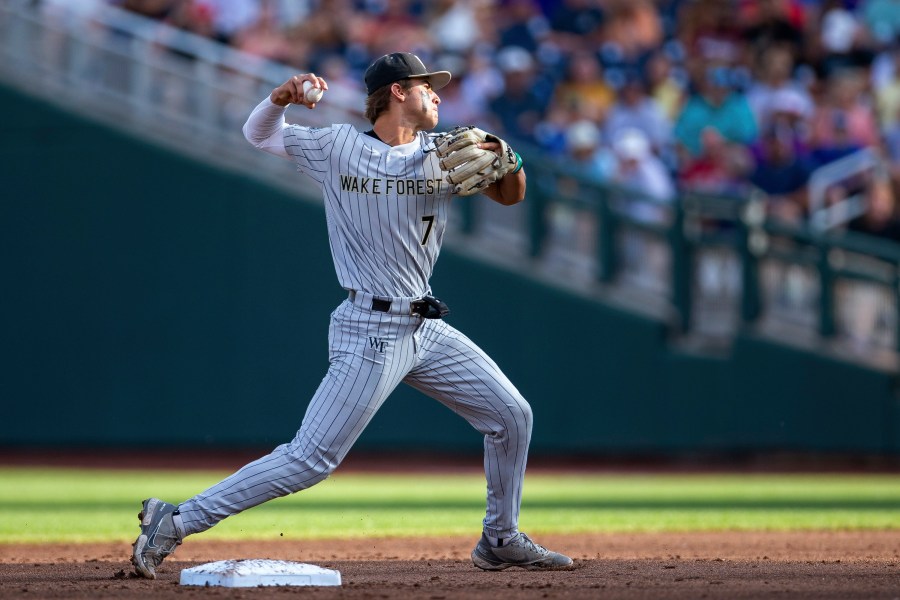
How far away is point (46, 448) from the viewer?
1468 cm

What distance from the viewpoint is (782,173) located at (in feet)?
43.1

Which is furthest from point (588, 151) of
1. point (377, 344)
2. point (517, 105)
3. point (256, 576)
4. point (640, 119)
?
point (256, 576)

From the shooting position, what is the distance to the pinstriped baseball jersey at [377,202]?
197 inches

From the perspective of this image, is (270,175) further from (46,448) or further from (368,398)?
(368,398)

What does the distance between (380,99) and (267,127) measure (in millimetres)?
433

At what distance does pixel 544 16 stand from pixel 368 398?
1087 cm

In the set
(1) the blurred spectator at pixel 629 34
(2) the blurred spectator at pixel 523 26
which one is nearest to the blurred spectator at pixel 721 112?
(1) the blurred spectator at pixel 629 34

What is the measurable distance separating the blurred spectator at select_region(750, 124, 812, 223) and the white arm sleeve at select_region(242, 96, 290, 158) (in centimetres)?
858

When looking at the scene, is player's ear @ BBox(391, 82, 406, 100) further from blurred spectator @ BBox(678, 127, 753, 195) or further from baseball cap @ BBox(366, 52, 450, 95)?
blurred spectator @ BBox(678, 127, 753, 195)

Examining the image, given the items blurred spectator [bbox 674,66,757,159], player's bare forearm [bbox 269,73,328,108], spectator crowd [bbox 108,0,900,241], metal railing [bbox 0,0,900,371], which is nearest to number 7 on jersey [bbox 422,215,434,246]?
player's bare forearm [bbox 269,73,328,108]

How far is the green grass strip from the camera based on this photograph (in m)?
7.98

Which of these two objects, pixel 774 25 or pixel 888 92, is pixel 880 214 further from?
pixel 774 25

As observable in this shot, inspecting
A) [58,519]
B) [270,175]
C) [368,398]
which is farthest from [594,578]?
[270,175]

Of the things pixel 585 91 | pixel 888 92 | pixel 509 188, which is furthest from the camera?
pixel 585 91
